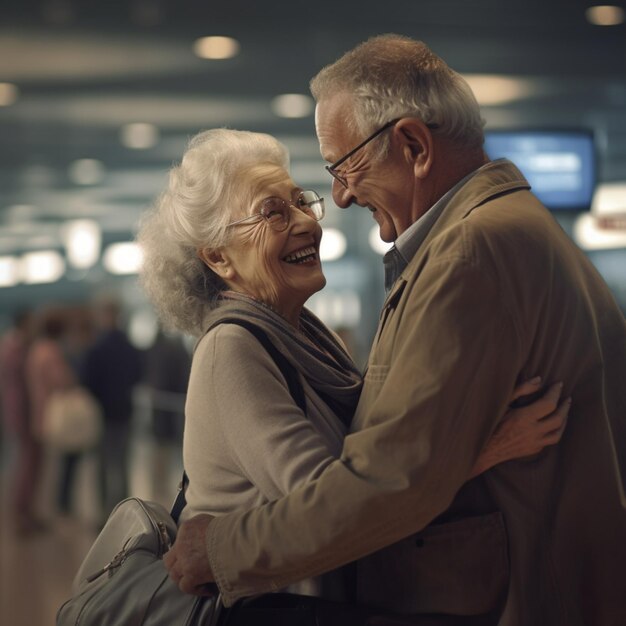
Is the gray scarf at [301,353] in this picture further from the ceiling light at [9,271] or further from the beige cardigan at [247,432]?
the ceiling light at [9,271]

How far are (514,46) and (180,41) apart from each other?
1.93 meters

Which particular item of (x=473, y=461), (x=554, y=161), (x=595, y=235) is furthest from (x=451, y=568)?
(x=595, y=235)

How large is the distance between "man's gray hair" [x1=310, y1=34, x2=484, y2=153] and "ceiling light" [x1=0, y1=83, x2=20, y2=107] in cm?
447

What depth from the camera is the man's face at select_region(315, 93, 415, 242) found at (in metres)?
1.62

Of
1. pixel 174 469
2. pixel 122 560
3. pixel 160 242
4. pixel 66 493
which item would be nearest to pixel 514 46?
pixel 174 469

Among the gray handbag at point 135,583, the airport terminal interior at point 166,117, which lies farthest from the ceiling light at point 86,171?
the gray handbag at point 135,583

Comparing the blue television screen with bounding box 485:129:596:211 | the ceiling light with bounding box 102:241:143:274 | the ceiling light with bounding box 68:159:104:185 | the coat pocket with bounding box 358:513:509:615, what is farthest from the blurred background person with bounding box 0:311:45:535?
the coat pocket with bounding box 358:513:509:615

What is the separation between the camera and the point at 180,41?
5.54m

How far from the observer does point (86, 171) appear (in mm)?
5844

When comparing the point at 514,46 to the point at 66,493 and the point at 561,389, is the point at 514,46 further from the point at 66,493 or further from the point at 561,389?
the point at 561,389

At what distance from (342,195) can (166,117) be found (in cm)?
430

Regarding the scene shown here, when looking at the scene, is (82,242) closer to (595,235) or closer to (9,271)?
(9,271)

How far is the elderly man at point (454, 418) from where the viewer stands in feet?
4.43

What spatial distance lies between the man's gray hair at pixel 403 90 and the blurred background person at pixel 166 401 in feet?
12.6
